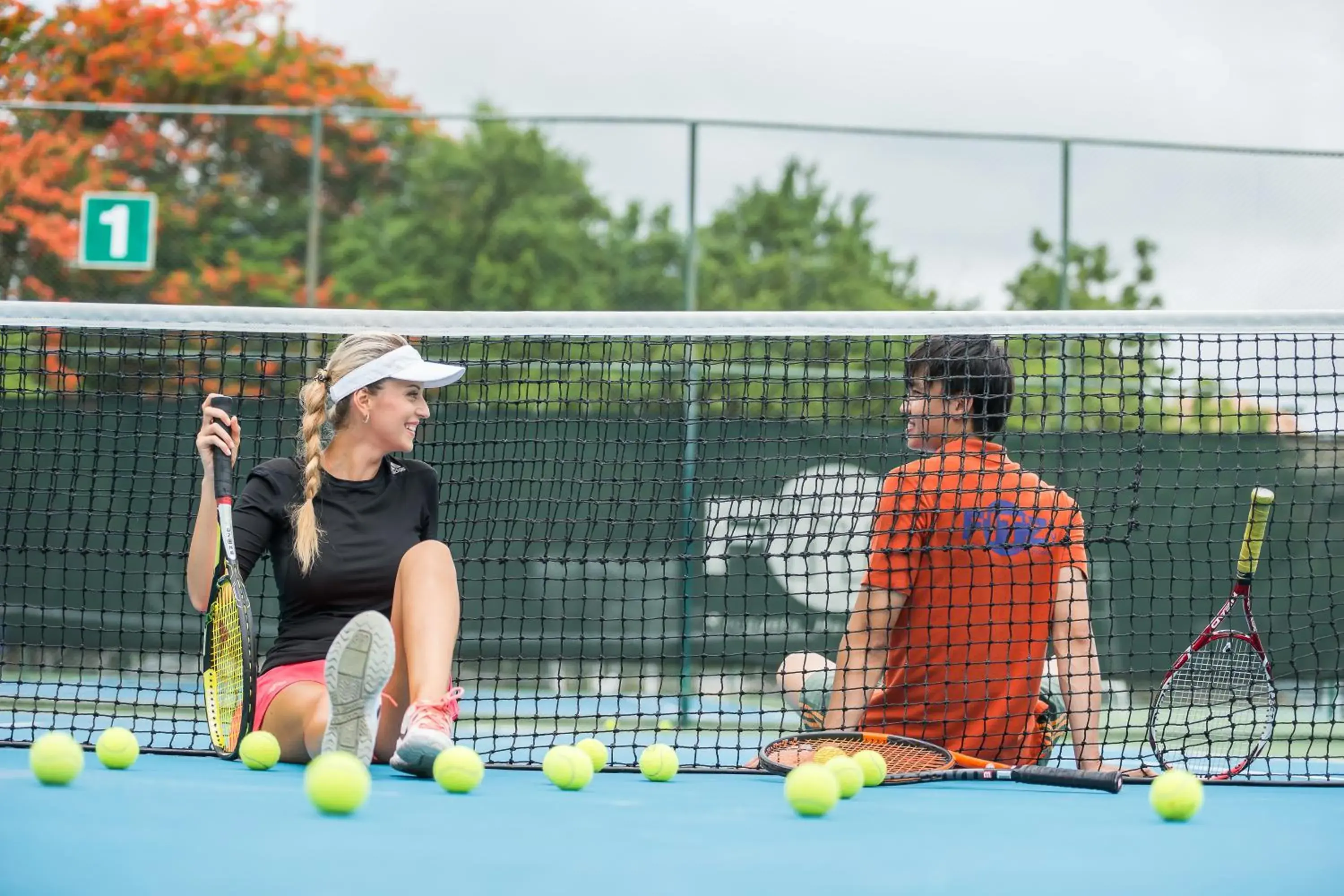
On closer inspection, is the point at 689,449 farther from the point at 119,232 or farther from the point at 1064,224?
the point at 119,232

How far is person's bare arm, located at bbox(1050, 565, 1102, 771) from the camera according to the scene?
343 centimetres

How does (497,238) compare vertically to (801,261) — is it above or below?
above

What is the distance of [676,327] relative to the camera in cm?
365

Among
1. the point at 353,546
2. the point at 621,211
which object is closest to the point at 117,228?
the point at 621,211

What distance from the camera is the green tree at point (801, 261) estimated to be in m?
9.55

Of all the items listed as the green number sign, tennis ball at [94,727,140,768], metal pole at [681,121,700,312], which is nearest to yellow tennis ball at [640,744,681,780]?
tennis ball at [94,727,140,768]

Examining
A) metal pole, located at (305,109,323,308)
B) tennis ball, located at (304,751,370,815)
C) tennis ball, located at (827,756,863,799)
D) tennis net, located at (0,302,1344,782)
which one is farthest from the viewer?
metal pole, located at (305,109,323,308)

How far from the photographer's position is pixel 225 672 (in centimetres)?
329

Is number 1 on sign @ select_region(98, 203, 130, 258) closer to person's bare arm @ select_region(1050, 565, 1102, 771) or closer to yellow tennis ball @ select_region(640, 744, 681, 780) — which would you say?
yellow tennis ball @ select_region(640, 744, 681, 780)

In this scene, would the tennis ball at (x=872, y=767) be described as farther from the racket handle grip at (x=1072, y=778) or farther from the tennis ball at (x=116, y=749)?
the tennis ball at (x=116, y=749)

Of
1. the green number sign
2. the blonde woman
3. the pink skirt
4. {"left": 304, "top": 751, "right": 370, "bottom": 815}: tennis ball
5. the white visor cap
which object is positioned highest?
the green number sign

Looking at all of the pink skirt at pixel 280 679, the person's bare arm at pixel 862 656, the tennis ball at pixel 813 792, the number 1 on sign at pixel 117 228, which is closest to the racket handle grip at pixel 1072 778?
the person's bare arm at pixel 862 656

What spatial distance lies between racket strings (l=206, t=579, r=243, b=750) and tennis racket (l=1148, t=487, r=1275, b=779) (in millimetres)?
2294

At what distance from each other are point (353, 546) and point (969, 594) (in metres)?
1.58
